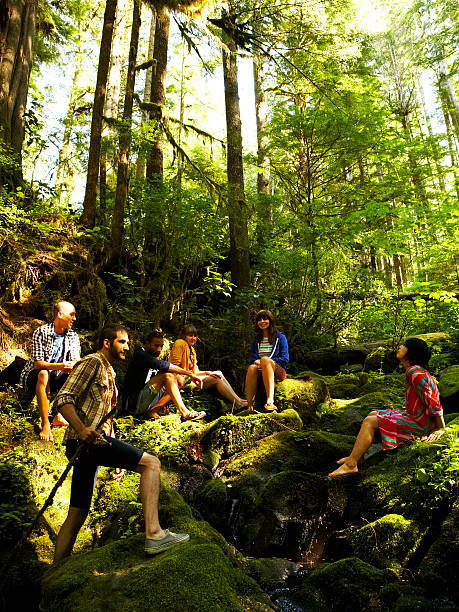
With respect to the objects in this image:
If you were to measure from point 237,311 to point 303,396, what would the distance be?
2.91m

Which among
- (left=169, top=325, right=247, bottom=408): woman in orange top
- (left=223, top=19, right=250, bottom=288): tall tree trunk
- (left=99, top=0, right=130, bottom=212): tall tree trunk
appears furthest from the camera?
(left=223, top=19, right=250, bottom=288): tall tree trunk

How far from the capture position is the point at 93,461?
3.36 m

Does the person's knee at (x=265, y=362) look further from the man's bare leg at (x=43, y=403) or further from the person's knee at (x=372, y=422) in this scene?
the man's bare leg at (x=43, y=403)

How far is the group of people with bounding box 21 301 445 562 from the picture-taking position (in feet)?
10.6

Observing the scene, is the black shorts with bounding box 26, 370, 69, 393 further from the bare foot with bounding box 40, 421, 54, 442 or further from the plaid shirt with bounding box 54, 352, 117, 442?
the plaid shirt with bounding box 54, 352, 117, 442

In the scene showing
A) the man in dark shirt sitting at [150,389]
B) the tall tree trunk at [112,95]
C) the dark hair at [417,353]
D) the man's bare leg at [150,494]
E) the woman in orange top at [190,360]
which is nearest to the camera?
the man's bare leg at [150,494]

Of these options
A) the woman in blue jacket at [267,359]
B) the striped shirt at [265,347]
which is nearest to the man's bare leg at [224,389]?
the woman in blue jacket at [267,359]

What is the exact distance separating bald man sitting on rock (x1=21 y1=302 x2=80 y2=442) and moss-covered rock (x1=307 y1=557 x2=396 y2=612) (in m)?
3.38

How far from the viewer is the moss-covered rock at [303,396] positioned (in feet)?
23.7

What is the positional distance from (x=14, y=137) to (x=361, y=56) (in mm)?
13865

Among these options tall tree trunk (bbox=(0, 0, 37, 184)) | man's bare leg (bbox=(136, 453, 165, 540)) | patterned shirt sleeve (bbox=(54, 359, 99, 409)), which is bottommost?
man's bare leg (bbox=(136, 453, 165, 540))

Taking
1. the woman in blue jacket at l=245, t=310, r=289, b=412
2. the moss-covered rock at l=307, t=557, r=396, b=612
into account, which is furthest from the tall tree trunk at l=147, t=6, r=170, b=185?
the moss-covered rock at l=307, t=557, r=396, b=612

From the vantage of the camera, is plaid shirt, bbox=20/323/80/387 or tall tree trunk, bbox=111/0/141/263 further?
tall tree trunk, bbox=111/0/141/263

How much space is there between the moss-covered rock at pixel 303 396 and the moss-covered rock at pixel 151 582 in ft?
13.9
